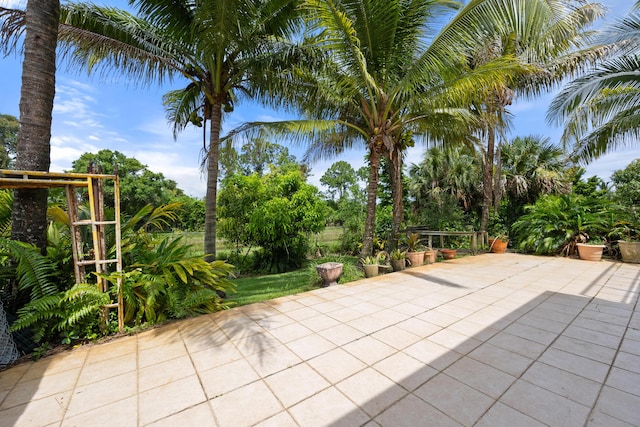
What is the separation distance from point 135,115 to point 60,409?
30.4 ft

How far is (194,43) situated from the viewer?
456 cm

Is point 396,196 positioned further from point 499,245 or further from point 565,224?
point 565,224

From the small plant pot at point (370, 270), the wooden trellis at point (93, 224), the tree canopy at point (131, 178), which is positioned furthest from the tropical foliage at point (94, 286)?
the tree canopy at point (131, 178)

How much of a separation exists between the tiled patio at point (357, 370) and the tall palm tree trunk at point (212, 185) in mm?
1772

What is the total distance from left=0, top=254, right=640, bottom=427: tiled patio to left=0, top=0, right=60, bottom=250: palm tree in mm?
1669

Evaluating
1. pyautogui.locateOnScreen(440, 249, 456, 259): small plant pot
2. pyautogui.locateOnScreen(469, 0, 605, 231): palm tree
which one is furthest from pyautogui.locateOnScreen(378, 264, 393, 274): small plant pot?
pyautogui.locateOnScreen(469, 0, 605, 231): palm tree

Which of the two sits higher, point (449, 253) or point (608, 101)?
point (608, 101)

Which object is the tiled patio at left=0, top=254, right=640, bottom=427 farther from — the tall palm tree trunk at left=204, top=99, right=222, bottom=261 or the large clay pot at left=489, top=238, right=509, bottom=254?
the large clay pot at left=489, top=238, right=509, bottom=254

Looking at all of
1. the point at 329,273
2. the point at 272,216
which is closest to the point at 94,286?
the point at 329,273

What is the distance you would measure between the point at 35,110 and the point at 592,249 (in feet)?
40.0

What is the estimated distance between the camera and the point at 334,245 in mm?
11867

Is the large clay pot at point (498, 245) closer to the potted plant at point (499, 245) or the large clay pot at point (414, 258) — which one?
the potted plant at point (499, 245)

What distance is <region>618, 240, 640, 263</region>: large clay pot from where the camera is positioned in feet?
22.6

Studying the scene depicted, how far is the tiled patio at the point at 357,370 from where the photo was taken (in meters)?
1.80
